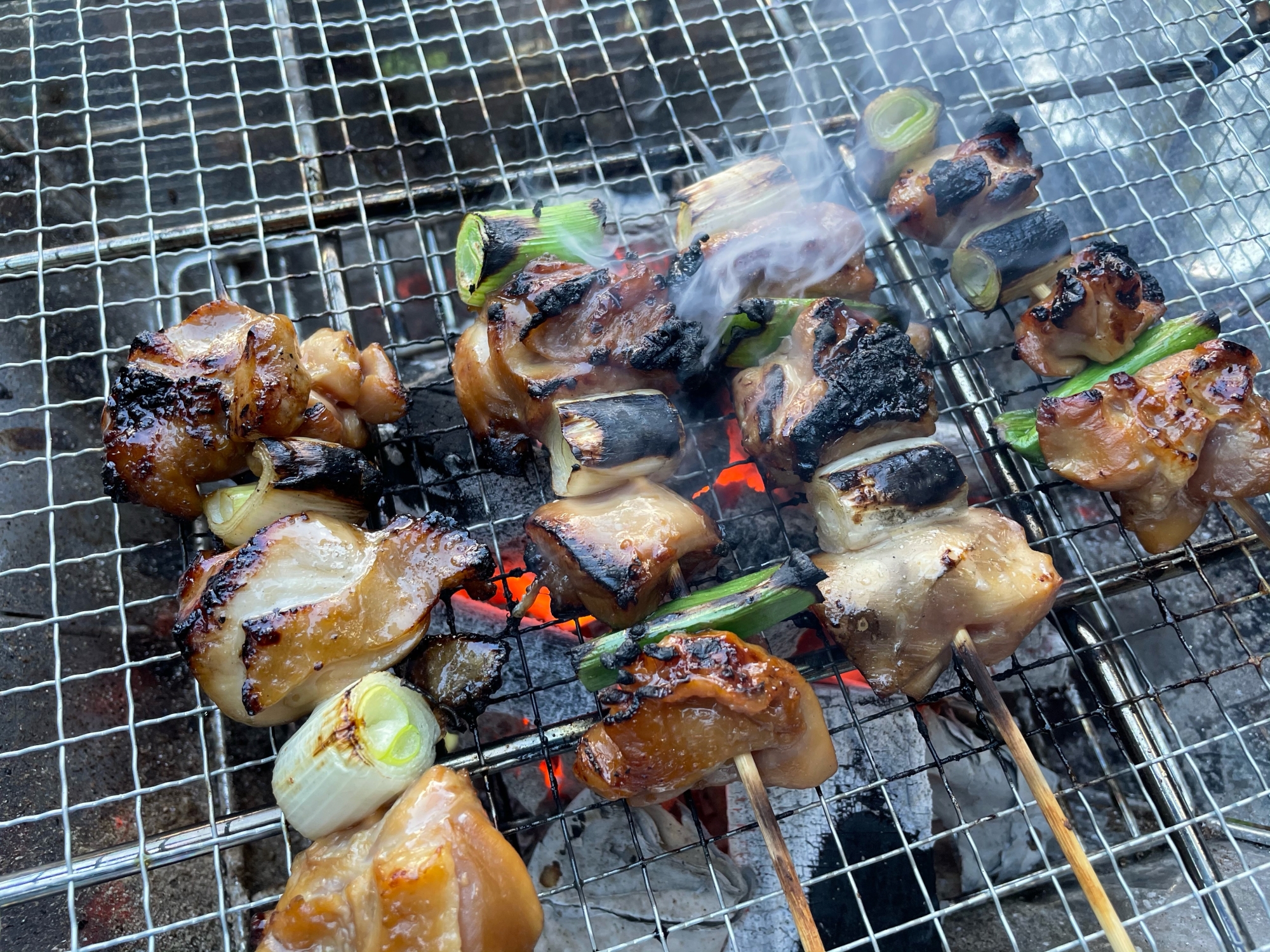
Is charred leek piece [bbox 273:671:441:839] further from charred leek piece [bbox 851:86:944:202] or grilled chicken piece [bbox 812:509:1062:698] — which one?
charred leek piece [bbox 851:86:944:202]

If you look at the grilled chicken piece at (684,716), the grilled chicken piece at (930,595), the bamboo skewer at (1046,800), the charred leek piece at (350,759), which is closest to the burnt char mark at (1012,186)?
the grilled chicken piece at (930,595)

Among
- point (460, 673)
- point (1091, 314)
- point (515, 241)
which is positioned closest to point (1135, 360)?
point (1091, 314)

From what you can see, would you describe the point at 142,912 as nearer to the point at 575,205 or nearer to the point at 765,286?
the point at 575,205

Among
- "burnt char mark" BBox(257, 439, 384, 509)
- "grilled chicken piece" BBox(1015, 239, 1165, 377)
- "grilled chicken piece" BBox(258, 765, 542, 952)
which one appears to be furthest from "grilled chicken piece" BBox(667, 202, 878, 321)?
"grilled chicken piece" BBox(258, 765, 542, 952)

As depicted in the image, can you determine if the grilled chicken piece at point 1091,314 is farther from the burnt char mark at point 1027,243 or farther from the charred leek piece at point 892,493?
the charred leek piece at point 892,493

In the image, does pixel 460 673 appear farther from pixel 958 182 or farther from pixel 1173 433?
pixel 958 182
